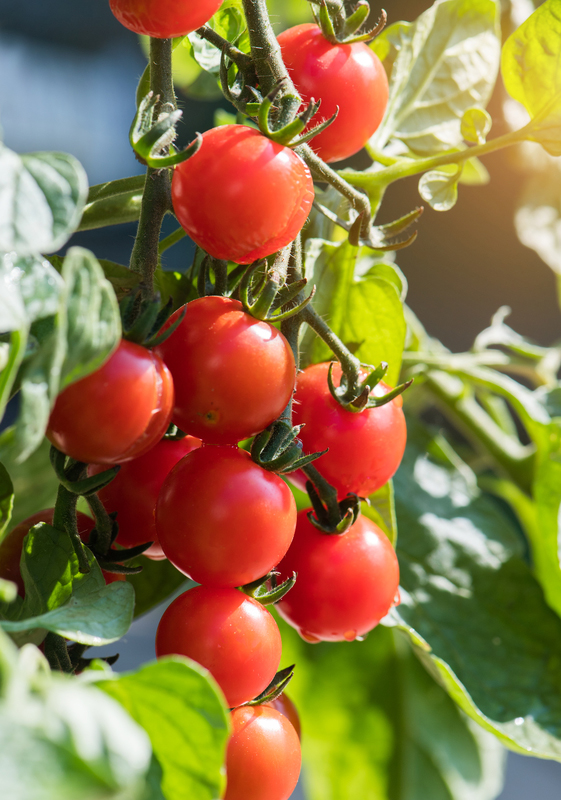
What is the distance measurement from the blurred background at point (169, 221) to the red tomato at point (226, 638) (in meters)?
0.19

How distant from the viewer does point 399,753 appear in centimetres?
35

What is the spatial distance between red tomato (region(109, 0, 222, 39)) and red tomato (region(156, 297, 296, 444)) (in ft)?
0.20

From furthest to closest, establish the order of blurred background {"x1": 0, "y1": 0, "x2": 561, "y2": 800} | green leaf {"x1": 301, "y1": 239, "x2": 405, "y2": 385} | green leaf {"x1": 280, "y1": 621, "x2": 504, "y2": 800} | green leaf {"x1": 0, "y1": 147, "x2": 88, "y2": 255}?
blurred background {"x1": 0, "y1": 0, "x2": 561, "y2": 800} → green leaf {"x1": 280, "y1": 621, "x2": 504, "y2": 800} → green leaf {"x1": 301, "y1": 239, "x2": 405, "y2": 385} → green leaf {"x1": 0, "y1": 147, "x2": 88, "y2": 255}

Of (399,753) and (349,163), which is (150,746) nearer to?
(399,753)

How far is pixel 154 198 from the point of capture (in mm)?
158

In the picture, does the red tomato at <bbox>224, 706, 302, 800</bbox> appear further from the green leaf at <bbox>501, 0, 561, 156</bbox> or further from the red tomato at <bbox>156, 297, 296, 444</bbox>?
the green leaf at <bbox>501, 0, 561, 156</bbox>

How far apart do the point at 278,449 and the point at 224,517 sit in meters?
0.02

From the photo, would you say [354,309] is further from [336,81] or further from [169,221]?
[169,221]

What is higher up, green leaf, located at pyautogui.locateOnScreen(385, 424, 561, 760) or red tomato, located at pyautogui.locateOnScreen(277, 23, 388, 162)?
red tomato, located at pyautogui.locateOnScreen(277, 23, 388, 162)

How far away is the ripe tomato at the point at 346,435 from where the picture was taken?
18 centimetres

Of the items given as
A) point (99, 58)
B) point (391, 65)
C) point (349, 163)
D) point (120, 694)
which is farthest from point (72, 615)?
point (99, 58)

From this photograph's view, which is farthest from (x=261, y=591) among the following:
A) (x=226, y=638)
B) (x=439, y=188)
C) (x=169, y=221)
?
(x=169, y=221)

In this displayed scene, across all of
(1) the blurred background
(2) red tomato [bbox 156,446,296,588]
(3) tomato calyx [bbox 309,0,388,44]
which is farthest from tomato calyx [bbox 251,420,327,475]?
(1) the blurred background

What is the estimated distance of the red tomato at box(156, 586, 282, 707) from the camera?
0.51 ft
